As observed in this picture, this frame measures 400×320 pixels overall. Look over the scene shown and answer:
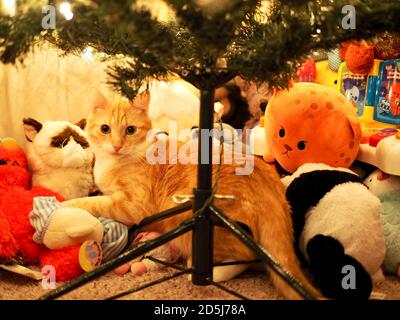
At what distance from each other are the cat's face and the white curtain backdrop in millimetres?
216

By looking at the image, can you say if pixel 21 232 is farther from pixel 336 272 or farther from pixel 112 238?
Result: pixel 336 272

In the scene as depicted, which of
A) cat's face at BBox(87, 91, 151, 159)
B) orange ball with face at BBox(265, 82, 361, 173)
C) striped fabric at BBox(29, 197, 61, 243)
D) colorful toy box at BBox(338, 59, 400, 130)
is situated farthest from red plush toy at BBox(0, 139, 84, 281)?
colorful toy box at BBox(338, 59, 400, 130)

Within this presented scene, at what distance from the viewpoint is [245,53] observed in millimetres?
671

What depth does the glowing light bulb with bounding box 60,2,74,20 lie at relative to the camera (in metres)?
0.63

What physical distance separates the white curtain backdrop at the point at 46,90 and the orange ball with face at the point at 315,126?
0.53m

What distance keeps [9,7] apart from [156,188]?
0.53 m

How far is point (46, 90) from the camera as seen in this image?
1.34 metres

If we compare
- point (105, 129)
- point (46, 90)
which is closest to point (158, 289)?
point (105, 129)

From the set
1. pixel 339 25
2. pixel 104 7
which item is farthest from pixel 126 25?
pixel 339 25

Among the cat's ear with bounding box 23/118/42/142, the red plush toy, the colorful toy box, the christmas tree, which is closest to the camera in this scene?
the christmas tree

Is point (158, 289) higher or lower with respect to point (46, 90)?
lower

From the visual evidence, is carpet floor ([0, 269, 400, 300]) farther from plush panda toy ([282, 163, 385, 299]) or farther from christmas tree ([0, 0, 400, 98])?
christmas tree ([0, 0, 400, 98])

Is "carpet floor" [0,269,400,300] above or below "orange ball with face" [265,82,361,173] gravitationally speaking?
below
